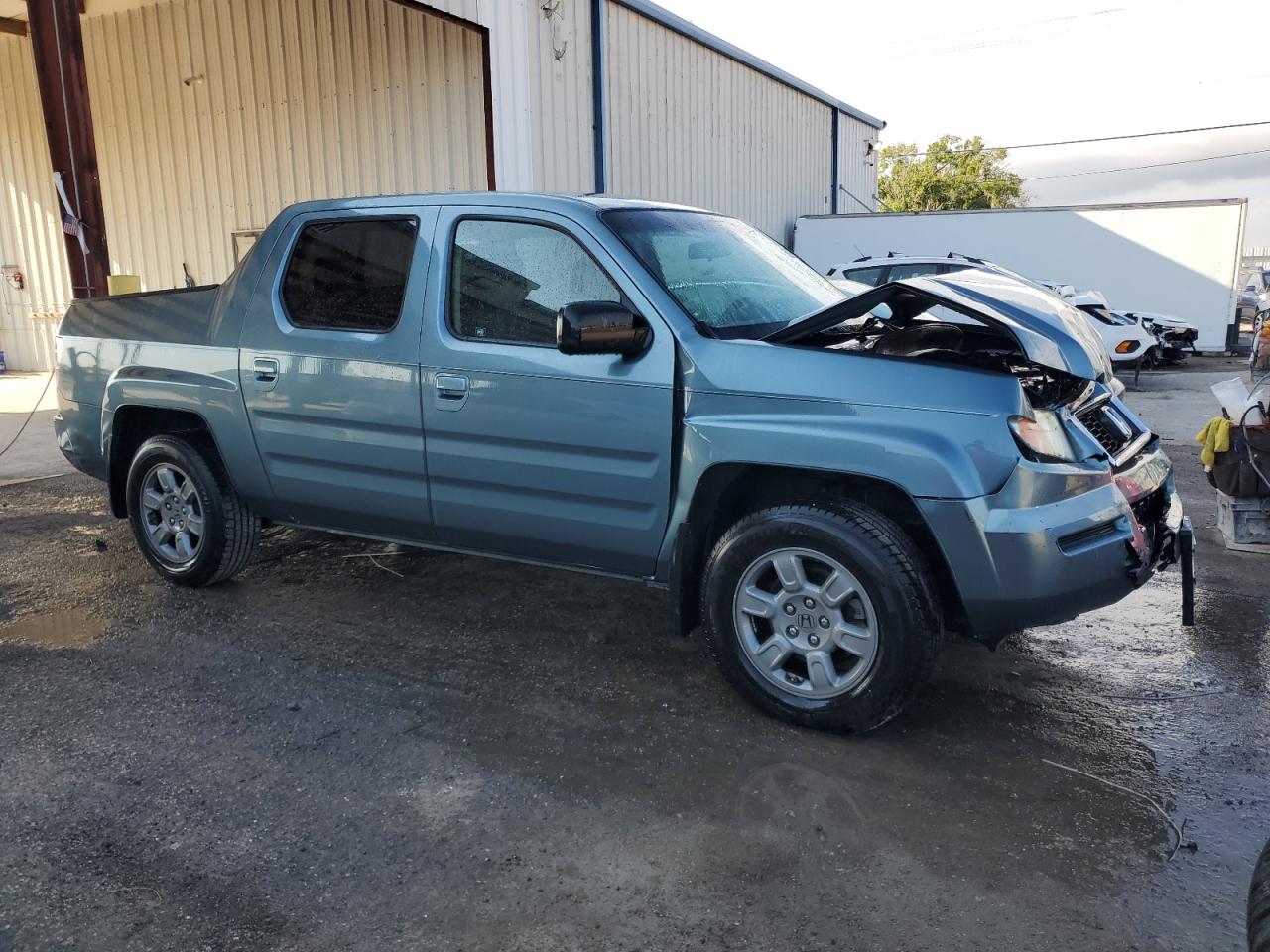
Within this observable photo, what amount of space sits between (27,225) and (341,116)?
8167 millimetres

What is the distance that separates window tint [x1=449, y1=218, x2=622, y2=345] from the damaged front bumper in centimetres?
153

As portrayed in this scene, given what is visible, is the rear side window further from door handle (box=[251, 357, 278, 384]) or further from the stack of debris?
the stack of debris

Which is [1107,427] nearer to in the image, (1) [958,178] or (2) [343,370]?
(2) [343,370]

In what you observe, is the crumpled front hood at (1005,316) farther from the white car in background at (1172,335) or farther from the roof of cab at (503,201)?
the white car in background at (1172,335)

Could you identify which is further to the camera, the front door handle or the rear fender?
the rear fender

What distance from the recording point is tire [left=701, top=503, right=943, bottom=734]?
3.22 metres

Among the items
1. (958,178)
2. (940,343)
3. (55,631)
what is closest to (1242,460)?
(940,343)

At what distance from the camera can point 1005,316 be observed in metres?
3.25

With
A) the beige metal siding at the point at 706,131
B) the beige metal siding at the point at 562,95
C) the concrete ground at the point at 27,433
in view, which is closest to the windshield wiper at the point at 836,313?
the concrete ground at the point at 27,433

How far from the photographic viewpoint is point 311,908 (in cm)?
256

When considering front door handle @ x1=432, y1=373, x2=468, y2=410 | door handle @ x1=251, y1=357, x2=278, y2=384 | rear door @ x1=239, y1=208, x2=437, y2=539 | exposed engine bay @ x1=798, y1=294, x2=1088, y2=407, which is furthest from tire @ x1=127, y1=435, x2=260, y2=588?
exposed engine bay @ x1=798, y1=294, x2=1088, y2=407

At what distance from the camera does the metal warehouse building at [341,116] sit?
11.5 m

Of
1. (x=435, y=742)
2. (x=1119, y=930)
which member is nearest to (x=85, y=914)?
(x=435, y=742)

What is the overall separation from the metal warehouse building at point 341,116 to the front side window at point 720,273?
5475 millimetres
